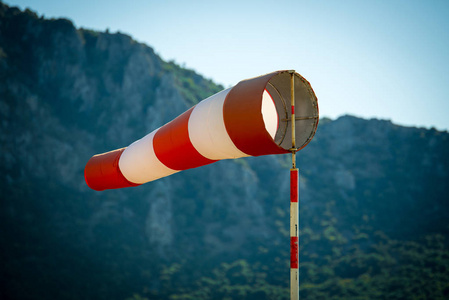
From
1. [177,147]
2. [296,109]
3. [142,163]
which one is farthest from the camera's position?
[142,163]

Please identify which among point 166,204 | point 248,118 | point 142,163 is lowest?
point 166,204

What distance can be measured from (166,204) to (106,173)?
4990 centimetres

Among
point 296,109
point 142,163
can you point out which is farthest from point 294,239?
point 142,163

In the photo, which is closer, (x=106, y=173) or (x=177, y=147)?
(x=177, y=147)

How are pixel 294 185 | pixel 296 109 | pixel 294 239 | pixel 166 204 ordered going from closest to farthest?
1. pixel 294 239
2. pixel 294 185
3. pixel 296 109
4. pixel 166 204

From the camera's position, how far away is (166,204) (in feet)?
182

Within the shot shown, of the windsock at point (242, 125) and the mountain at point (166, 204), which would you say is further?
the mountain at point (166, 204)

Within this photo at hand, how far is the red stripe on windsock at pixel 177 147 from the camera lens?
483cm

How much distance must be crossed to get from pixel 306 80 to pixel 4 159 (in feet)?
183

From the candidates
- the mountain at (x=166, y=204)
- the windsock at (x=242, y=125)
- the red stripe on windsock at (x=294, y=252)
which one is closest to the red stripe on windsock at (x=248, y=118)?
the windsock at (x=242, y=125)

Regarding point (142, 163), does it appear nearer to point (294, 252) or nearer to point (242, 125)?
point (242, 125)

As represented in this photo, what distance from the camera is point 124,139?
196ft

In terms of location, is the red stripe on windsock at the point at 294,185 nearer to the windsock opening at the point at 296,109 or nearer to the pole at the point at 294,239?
the pole at the point at 294,239

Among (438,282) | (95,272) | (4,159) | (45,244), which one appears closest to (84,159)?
(4,159)
